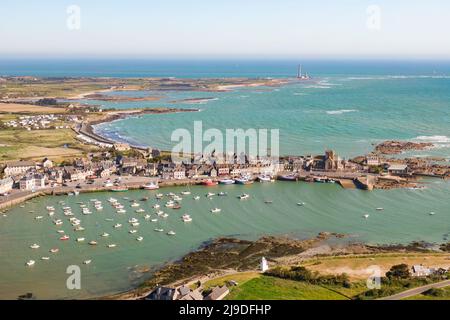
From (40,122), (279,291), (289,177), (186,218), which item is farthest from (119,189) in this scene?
(40,122)

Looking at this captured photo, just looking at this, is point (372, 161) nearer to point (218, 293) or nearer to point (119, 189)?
point (119, 189)

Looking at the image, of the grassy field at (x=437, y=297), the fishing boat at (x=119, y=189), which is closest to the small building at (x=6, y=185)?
the fishing boat at (x=119, y=189)

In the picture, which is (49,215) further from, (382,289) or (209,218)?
(382,289)

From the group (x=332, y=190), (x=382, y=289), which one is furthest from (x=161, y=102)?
(x=382, y=289)

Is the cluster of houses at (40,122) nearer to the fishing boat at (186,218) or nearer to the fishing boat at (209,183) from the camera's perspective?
the fishing boat at (209,183)

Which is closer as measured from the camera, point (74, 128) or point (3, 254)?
point (3, 254)

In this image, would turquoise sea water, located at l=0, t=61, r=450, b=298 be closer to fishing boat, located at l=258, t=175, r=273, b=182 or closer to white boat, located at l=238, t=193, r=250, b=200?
white boat, located at l=238, t=193, r=250, b=200
